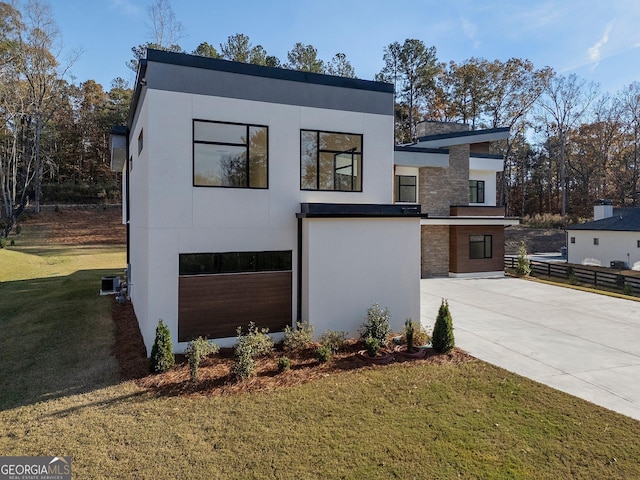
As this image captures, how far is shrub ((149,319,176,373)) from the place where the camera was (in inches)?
294

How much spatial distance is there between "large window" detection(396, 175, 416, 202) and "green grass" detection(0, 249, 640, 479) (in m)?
13.4

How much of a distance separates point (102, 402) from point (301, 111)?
293 inches

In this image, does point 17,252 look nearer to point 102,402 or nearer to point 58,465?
point 102,402

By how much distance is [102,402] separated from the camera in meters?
6.37

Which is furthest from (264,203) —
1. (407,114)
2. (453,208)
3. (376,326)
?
(407,114)

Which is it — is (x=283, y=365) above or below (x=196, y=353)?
below

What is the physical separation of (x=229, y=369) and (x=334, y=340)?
243 centimetres

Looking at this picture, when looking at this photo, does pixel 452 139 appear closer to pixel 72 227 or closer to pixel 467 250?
pixel 467 250

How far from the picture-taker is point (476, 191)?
23109mm

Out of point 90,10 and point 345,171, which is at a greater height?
point 90,10

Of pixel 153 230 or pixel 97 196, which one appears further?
pixel 97 196

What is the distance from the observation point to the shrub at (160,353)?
24.5ft

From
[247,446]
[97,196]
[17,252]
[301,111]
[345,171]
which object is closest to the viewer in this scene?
[247,446]

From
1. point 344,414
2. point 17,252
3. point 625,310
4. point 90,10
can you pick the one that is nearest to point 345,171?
point 344,414
